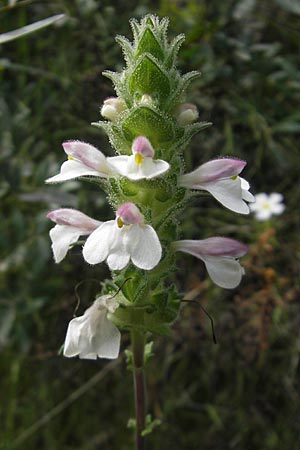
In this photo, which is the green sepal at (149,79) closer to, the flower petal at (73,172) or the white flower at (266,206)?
the flower petal at (73,172)

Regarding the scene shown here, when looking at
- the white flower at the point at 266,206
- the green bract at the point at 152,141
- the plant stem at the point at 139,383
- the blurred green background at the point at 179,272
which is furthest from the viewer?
the white flower at the point at 266,206

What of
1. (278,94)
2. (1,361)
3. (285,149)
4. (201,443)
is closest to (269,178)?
(285,149)

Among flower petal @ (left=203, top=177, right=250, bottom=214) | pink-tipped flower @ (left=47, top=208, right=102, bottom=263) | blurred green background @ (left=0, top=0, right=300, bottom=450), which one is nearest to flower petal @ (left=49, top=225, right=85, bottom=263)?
pink-tipped flower @ (left=47, top=208, right=102, bottom=263)

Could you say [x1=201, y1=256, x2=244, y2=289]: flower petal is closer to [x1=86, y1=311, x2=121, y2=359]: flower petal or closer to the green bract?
the green bract

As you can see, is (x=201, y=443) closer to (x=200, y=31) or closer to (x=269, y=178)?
(x=269, y=178)

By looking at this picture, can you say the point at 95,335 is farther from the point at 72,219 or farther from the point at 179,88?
the point at 179,88

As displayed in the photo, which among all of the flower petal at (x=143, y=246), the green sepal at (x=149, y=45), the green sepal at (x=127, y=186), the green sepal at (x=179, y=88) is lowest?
the flower petal at (x=143, y=246)

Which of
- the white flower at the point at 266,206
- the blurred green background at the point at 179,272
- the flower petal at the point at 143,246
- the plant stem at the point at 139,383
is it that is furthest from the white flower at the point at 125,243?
the white flower at the point at 266,206
